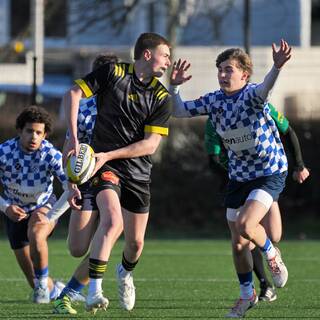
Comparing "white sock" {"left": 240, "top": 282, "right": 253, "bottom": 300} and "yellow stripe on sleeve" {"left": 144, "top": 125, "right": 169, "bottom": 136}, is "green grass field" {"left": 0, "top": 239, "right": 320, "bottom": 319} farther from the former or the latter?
"yellow stripe on sleeve" {"left": 144, "top": 125, "right": 169, "bottom": 136}

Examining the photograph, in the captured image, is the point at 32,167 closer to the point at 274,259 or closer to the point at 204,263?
the point at 274,259

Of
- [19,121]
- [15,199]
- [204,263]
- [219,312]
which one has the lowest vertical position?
[204,263]

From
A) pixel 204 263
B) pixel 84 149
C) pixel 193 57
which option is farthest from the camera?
pixel 193 57

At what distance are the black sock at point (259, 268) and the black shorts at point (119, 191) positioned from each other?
170 centimetres

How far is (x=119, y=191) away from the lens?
7.87 metres

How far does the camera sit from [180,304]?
8.86 m

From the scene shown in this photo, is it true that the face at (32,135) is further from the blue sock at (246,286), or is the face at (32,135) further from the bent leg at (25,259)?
the blue sock at (246,286)

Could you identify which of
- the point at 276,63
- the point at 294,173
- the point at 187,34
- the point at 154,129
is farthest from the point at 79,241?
the point at 187,34

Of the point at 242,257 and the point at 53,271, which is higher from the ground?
the point at 242,257

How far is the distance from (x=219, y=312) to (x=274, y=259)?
0.62 meters

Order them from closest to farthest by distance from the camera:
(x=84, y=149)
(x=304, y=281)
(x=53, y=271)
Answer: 1. (x=84, y=149)
2. (x=304, y=281)
3. (x=53, y=271)

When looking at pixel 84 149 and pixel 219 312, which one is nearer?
pixel 84 149

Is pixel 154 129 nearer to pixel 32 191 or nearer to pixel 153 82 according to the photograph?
pixel 153 82

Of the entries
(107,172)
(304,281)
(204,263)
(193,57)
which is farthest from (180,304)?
(193,57)
